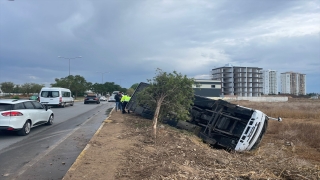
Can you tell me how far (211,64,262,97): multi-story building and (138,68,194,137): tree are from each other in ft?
319

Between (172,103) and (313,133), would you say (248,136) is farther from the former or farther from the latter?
(313,133)

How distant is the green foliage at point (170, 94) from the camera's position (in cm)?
1156

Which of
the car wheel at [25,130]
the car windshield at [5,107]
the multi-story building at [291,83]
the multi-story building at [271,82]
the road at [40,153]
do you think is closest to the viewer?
the road at [40,153]

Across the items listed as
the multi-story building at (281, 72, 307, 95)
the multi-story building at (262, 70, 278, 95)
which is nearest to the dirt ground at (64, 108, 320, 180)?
the multi-story building at (262, 70, 278, 95)

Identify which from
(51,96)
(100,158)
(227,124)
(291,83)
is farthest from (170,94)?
(291,83)

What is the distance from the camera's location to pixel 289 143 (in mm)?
13578

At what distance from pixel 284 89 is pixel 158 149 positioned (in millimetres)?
180729

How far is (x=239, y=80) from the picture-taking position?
352ft

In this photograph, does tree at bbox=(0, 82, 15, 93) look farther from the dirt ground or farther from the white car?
the dirt ground

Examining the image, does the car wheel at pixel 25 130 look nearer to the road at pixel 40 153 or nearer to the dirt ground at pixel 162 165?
the road at pixel 40 153

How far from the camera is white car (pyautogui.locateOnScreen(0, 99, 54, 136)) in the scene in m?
10.7

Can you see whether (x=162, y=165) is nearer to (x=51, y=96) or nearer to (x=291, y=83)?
(x=51, y=96)

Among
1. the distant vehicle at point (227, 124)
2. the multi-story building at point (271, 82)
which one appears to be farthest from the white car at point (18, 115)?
the multi-story building at point (271, 82)

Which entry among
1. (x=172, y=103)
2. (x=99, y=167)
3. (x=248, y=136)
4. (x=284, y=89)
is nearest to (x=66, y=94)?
(x=172, y=103)
